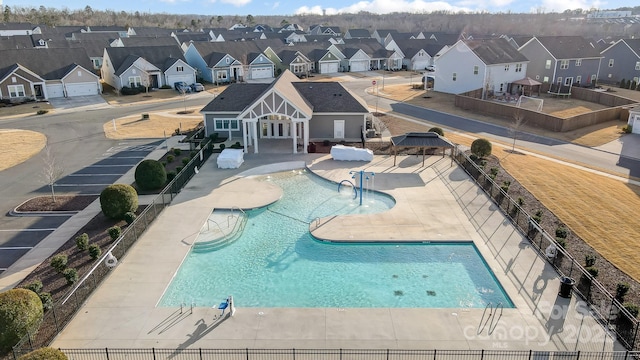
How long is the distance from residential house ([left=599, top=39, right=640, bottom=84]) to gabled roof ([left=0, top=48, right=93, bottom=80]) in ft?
288

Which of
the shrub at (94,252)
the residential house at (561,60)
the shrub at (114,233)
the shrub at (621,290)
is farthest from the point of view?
the residential house at (561,60)

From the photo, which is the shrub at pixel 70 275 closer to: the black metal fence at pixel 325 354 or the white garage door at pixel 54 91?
the black metal fence at pixel 325 354

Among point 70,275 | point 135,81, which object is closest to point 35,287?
point 70,275

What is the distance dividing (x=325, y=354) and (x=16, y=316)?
1099cm

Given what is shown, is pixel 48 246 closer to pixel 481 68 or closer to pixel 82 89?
pixel 82 89

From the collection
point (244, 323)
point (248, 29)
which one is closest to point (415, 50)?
point (248, 29)

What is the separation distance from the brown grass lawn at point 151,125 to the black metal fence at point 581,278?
108 ft

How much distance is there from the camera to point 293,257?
77.7ft

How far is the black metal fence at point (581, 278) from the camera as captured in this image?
17359 millimetres

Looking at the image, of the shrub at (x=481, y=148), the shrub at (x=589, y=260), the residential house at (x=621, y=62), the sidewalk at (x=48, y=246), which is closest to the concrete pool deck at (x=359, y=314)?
the shrub at (x=589, y=260)

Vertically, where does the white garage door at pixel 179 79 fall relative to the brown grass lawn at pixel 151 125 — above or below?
above

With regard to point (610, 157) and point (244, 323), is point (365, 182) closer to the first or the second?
point (244, 323)

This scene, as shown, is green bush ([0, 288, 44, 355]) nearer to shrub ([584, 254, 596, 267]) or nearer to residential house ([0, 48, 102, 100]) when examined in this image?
shrub ([584, 254, 596, 267])

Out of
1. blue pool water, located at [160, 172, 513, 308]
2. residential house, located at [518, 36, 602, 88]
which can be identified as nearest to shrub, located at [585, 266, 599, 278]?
blue pool water, located at [160, 172, 513, 308]
